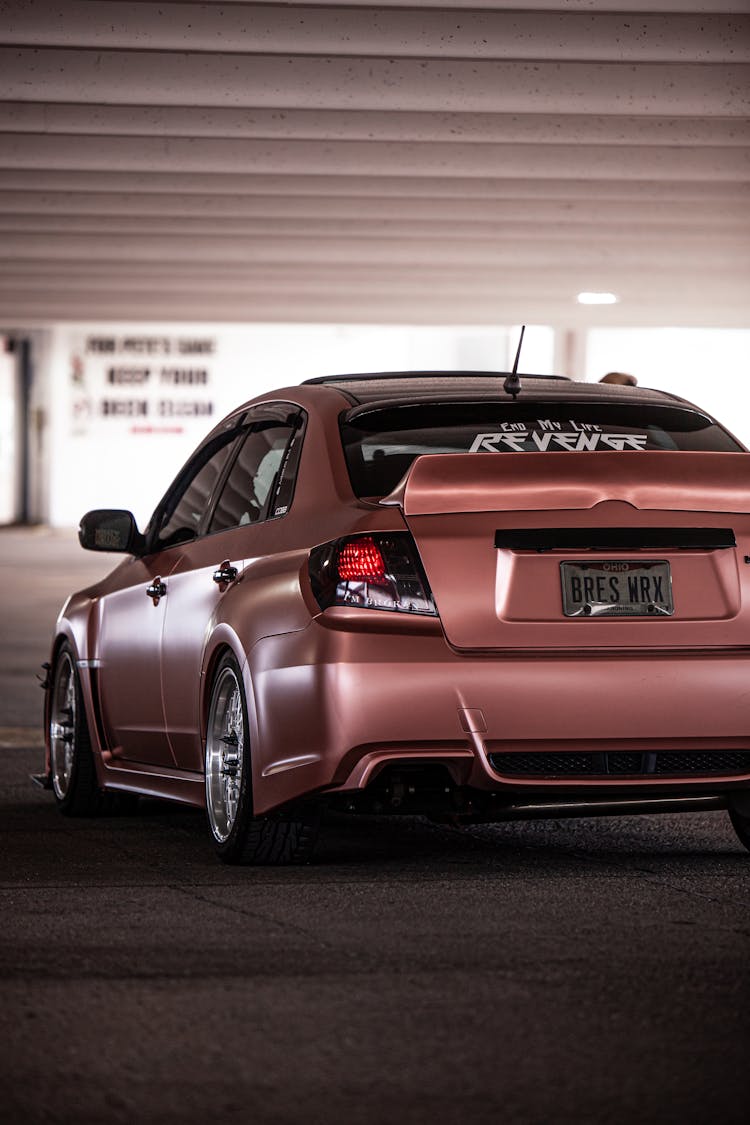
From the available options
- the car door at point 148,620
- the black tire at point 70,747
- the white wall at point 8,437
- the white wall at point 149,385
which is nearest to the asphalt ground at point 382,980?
the car door at point 148,620

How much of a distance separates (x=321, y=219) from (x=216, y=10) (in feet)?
22.6

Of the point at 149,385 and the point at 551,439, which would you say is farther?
the point at 149,385

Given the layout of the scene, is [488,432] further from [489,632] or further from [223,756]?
[223,756]

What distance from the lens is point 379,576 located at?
19.4 feet

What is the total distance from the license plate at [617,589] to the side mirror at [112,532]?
8.14 ft

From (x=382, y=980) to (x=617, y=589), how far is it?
1.71 m

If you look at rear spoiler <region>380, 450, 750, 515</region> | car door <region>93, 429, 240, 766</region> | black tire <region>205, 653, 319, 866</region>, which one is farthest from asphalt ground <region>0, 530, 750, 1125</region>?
rear spoiler <region>380, 450, 750, 515</region>

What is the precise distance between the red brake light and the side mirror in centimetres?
213

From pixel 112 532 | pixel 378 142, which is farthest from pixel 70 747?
pixel 378 142

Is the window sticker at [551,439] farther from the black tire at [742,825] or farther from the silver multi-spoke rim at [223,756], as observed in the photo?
the black tire at [742,825]

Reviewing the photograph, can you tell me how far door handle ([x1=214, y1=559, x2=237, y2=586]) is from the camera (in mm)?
6641

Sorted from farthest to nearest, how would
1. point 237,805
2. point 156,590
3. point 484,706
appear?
point 156,590 → point 237,805 → point 484,706

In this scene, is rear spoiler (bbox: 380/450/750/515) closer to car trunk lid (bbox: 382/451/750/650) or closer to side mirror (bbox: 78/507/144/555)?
car trunk lid (bbox: 382/451/750/650)

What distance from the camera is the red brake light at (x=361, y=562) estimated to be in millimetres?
5910
